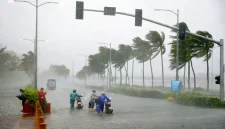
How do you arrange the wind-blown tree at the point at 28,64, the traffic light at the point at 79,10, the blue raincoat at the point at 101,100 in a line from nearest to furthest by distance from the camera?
the traffic light at the point at 79,10 → the blue raincoat at the point at 101,100 → the wind-blown tree at the point at 28,64

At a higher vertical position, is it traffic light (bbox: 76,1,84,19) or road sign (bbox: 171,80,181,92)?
traffic light (bbox: 76,1,84,19)

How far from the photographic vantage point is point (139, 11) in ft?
60.9

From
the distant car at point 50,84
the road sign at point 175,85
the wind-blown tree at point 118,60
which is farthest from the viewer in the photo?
the wind-blown tree at point 118,60

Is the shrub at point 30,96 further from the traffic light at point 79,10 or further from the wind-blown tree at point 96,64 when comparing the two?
the wind-blown tree at point 96,64

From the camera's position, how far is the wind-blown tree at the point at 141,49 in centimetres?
7055

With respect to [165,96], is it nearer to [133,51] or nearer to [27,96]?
[27,96]

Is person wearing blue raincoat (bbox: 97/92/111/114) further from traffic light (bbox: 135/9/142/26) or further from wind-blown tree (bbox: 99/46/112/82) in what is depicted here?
wind-blown tree (bbox: 99/46/112/82)

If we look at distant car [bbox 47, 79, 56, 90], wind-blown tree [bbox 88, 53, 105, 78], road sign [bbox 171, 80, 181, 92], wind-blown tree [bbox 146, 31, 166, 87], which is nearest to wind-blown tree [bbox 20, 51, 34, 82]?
wind-blown tree [bbox 88, 53, 105, 78]

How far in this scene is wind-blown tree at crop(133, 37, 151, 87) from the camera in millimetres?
70550

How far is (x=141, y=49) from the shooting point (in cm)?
7312

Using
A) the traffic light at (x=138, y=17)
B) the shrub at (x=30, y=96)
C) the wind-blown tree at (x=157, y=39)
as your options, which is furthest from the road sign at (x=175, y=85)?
the wind-blown tree at (x=157, y=39)

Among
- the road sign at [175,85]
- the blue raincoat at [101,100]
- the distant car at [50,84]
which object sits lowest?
the distant car at [50,84]

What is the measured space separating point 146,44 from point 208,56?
22479 mm

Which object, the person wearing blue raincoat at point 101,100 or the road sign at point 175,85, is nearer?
the person wearing blue raincoat at point 101,100
